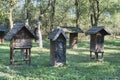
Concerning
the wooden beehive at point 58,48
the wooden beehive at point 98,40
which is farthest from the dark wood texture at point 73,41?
the wooden beehive at point 58,48

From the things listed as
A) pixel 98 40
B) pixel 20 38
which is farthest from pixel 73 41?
pixel 20 38

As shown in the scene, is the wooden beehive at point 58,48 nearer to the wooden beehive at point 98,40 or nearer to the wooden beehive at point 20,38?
the wooden beehive at point 20,38

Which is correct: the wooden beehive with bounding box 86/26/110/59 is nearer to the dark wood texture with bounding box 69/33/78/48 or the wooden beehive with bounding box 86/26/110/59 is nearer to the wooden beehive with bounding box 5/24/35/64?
the wooden beehive with bounding box 5/24/35/64

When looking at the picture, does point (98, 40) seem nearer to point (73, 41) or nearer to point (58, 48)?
point (58, 48)

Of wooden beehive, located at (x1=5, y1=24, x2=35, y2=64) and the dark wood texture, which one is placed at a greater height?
wooden beehive, located at (x1=5, y1=24, x2=35, y2=64)

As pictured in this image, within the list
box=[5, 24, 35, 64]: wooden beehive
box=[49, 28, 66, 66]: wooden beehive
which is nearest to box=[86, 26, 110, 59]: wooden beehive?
box=[49, 28, 66, 66]: wooden beehive

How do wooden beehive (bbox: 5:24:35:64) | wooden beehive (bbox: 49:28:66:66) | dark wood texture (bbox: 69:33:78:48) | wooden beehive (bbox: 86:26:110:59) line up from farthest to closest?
dark wood texture (bbox: 69:33:78:48) < wooden beehive (bbox: 86:26:110:59) < wooden beehive (bbox: 5:24:35:64) < wooden beehive (bbox: 49:28:66:66)

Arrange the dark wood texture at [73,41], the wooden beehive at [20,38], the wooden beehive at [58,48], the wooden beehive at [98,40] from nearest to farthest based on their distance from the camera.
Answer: the wooden beehive at [58,48]
the wooden beehive at [20,38]
the wooden beehive at [98,40]
the dark wood texture at [73,41]

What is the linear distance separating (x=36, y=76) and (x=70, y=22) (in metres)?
58.0

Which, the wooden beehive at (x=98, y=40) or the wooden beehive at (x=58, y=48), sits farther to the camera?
the wooden beehive at (x=98, y=40)

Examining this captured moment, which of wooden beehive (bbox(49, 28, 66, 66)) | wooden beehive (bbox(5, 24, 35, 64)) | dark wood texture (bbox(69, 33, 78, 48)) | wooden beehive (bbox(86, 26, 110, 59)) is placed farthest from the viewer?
dark wood texture (bbox(69, 33, 78, 48))

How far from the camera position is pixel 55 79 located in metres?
15.5

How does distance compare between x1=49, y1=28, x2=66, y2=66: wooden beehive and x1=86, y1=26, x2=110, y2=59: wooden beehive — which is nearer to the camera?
x1=49, y1=28, x2=66, y2=66: wooden beehive

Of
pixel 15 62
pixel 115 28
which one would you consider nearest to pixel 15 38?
pixel 15 62
